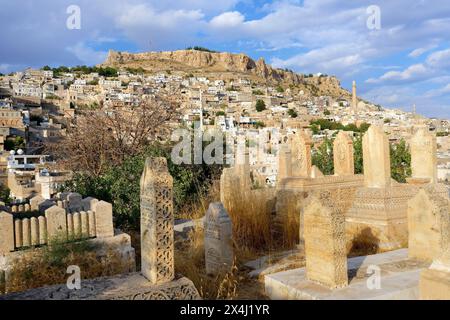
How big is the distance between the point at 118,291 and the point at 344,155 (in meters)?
7.65

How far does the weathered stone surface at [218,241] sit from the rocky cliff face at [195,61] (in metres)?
135

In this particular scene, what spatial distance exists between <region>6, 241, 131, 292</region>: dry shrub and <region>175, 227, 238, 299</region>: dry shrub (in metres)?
1.02

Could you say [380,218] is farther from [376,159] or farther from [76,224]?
[76,224]

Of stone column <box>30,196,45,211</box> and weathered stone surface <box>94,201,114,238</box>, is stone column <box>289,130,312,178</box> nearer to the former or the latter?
weathered stone surface <box>94,201,114,238</box>

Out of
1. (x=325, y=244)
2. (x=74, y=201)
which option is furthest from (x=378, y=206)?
(x=74, y=201)

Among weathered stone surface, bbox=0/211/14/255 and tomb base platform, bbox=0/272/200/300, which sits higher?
weathered stone surface, bbox=0/211/14/255

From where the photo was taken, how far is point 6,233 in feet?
19.8

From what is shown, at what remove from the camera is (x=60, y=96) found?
9969cm

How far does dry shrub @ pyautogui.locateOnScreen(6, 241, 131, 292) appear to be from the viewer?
577cm

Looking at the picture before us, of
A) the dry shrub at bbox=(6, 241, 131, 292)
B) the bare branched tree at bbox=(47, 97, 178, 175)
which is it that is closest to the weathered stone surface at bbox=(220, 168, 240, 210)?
the dry shrub at bbox=(6, 241, 131, 292)

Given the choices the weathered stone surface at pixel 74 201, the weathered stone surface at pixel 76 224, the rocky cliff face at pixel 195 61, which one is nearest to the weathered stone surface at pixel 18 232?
the weathered stone surface at pixel 76 224

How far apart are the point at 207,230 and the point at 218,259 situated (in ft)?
1.72

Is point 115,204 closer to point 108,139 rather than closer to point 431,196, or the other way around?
point 108,139
